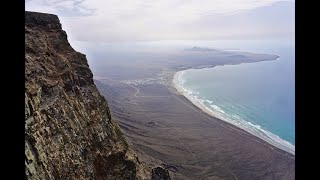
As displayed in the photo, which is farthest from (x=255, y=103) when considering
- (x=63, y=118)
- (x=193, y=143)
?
(x=63, y=118)

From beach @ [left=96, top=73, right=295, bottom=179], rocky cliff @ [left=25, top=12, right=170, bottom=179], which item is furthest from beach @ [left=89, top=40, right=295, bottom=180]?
rocky cliff @ [left=25, top=12, right=170, bottom=179]

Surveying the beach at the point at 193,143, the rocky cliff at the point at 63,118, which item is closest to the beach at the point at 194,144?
the beach at the point at 193,143

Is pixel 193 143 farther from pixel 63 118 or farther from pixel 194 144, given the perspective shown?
pixel 63 118

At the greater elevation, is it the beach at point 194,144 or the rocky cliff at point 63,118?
the rocky cliff at point 63,118

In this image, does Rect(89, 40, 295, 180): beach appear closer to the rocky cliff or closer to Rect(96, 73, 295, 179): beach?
Rect(96, 73, 295, 179): beach

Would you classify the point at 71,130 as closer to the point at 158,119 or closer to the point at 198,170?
the point at 198,170

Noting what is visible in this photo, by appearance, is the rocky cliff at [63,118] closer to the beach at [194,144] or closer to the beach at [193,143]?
the beach at [193,143]

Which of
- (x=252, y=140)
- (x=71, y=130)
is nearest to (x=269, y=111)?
(x=252, y=140)

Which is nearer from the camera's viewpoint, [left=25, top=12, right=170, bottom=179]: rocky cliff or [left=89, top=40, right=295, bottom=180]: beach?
[left=25, top=12, right=170, bottom=179]: rocky cliff
